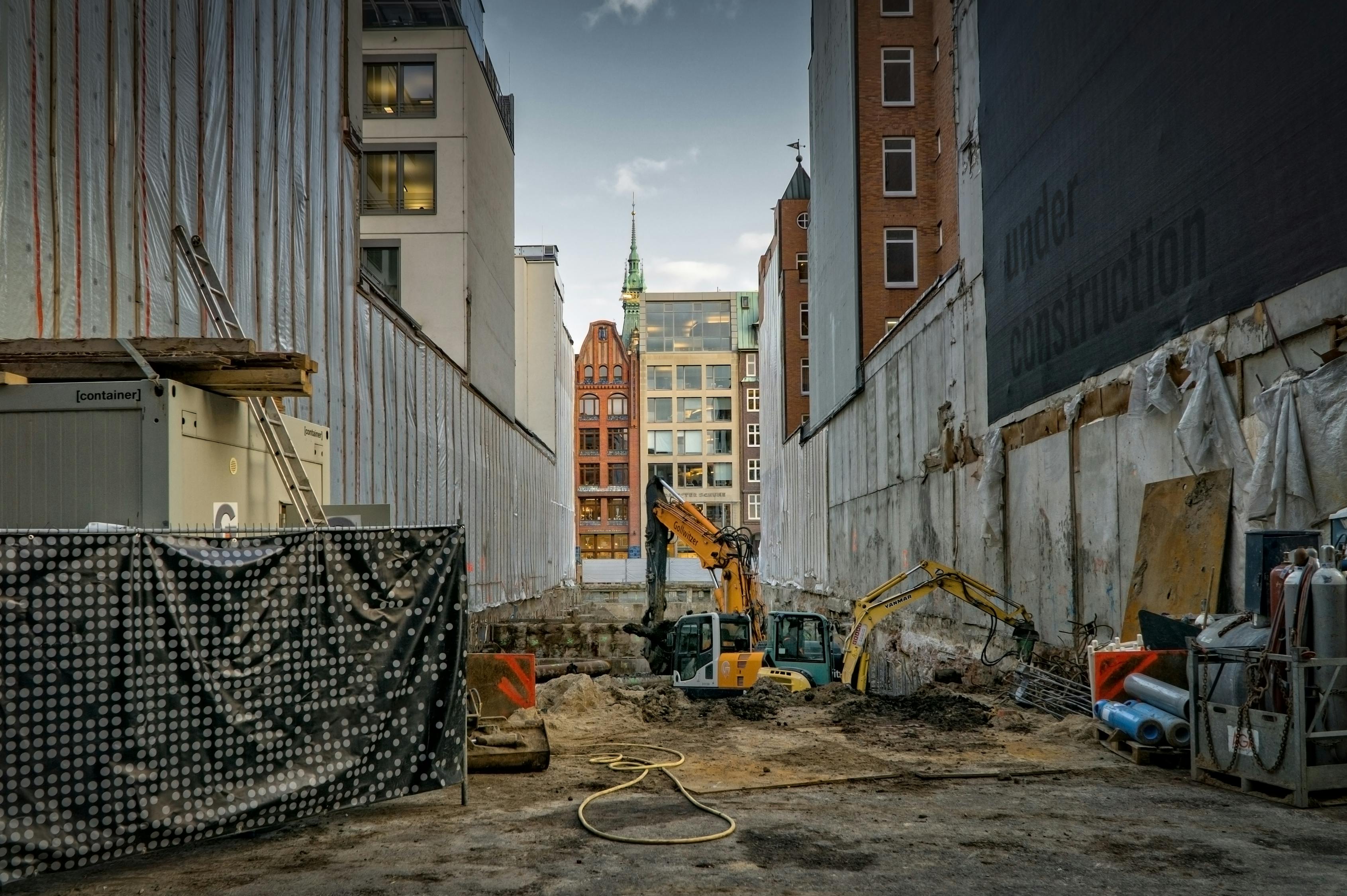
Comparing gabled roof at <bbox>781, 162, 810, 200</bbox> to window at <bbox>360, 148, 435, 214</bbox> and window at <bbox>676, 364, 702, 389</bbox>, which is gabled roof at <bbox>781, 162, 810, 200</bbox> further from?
window at <bbox>676, 364, 702, 389</bbox>

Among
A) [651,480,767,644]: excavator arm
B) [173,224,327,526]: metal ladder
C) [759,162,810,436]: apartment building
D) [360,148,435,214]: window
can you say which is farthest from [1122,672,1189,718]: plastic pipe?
[759,162,810,436]: apartment building

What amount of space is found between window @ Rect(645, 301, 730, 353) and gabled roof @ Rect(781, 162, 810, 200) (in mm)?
43202

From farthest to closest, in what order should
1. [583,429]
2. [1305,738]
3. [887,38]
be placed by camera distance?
[583,429] < [887,38] < [1305,738]

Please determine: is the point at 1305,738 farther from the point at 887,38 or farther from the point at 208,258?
the point at 887,38

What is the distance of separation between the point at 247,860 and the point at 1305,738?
781 cm

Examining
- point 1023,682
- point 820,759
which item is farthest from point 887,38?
point 820,759

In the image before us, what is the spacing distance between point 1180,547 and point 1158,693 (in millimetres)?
2803

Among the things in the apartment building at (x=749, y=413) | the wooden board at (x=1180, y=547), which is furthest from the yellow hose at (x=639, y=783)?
the apartment building at (x=749, y=413)

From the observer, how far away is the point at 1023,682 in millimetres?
15023

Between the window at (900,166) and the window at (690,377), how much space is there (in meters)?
64.7

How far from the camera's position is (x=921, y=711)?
15016 millimetres

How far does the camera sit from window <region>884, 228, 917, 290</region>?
3578 centimetres

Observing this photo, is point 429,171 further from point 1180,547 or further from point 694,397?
point 694,397

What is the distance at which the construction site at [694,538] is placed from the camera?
6.73m
